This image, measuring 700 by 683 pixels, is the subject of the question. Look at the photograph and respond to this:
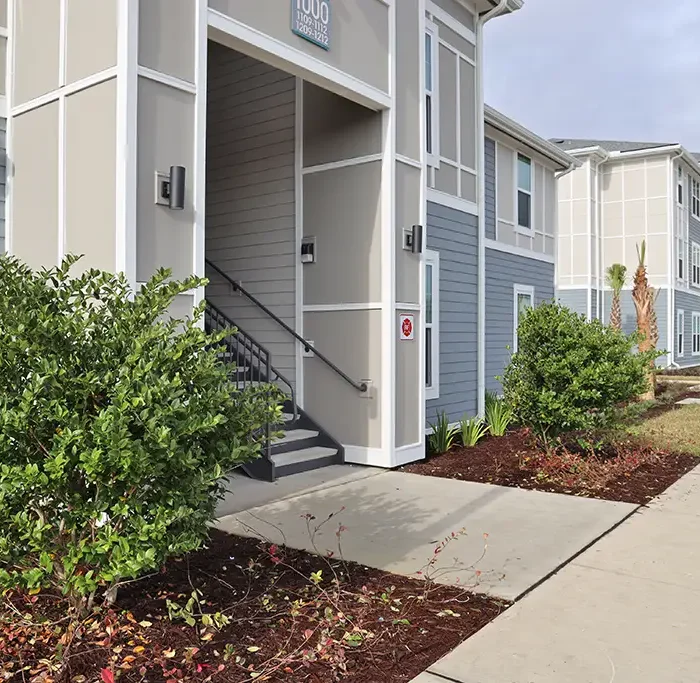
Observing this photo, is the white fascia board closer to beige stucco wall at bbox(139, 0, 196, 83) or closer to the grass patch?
the grass patch

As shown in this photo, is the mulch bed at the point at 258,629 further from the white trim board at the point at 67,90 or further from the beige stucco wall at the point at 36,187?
the white trim board at the point at 67,90

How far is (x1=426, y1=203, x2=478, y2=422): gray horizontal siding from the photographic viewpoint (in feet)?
32.6

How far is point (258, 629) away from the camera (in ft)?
11.4

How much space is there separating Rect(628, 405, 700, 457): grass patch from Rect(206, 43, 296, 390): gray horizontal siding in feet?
14.5

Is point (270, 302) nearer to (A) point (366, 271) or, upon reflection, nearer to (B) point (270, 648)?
(A) point (366, 271)

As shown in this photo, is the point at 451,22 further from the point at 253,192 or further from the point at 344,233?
the point at 344,233

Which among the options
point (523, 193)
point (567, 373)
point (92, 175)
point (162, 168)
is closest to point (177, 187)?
point (162, 168)

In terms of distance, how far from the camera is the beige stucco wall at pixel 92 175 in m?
4.83

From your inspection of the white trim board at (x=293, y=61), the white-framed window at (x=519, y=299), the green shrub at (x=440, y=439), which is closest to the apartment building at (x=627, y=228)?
the white-framed window at (x=519, y=299)

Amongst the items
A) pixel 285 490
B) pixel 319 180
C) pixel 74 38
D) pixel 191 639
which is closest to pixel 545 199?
pixel 319 180

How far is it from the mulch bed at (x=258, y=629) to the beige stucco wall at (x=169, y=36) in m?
3.42

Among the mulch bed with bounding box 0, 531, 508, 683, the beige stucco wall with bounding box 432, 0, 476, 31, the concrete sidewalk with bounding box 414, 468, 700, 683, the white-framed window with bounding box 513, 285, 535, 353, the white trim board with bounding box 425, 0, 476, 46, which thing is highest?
the beige stucco wall with bounding box 432, 0, 476, 31

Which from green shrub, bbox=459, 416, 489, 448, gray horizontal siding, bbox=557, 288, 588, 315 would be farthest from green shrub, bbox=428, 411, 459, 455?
gray horizontal siding, bbox=557, 288, 588, 315

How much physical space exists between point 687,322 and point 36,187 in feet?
86.4
